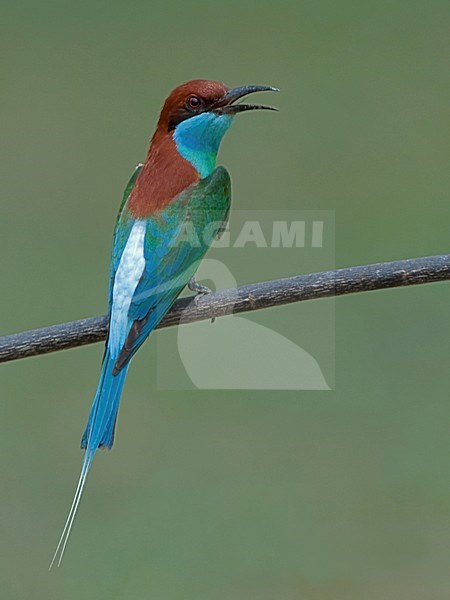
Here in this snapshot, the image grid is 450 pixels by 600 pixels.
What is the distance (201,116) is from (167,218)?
0.44ft

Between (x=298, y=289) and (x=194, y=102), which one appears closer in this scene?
(x=298, y=289)

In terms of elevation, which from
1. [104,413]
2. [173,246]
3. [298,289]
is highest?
[173,246]

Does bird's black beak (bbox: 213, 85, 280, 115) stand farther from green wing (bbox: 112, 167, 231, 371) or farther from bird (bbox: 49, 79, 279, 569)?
green wing (bbox: 112, 167, 231, 371)

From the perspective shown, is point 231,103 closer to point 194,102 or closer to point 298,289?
point 194,102

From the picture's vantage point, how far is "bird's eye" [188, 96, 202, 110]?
1395 mm

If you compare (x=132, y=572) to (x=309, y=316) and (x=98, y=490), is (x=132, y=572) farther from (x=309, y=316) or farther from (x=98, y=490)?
(x=309, y=316)

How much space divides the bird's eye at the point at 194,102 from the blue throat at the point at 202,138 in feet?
0.05

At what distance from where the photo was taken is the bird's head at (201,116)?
1379 mm

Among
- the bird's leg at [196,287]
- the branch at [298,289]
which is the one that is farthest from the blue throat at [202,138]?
the branch at [298,289]

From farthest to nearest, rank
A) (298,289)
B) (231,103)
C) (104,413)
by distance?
(231,103), (104,413), (298,289)

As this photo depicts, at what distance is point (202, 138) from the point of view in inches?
55.9

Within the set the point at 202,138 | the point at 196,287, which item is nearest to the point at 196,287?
the point at 196,287

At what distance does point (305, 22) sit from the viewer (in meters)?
3.46

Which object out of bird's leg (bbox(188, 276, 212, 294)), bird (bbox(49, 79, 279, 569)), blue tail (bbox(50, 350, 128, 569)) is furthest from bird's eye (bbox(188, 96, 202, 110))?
blue tail (bbox(50, 350, 128, 569))
